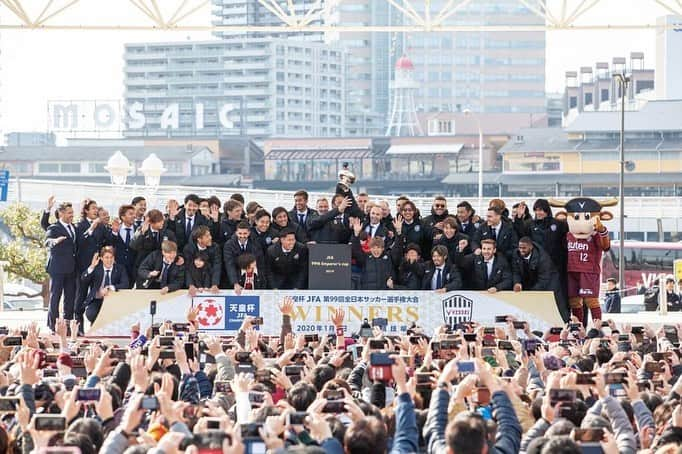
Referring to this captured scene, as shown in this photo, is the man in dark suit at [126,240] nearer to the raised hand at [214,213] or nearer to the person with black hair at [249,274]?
the raised hand at [214,213]

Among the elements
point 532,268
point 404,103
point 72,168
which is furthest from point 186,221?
point 404,103

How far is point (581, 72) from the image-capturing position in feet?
454

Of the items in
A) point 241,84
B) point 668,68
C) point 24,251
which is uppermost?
point 241,84

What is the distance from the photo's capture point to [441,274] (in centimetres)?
1814

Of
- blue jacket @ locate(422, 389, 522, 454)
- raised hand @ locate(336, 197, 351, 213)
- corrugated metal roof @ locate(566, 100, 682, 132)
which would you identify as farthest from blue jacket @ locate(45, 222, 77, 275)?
corrugated metal roof @ locate(566, 100, 682, 132)

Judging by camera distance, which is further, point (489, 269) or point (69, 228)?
point (69, 228)

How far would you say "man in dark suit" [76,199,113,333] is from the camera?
61.4 ft

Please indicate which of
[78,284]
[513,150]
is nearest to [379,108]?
[513,150]

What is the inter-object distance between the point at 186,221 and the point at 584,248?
483cm

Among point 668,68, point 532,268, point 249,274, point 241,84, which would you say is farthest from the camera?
point 241,84

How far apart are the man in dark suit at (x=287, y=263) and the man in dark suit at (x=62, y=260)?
2.48m

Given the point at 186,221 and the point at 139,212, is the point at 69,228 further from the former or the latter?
the point at 186,221

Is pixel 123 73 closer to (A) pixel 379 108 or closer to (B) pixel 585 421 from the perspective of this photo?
(A) pixel 379 108

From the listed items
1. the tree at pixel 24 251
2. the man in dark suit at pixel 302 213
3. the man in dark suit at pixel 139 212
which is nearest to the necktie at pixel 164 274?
the man in dark suit at pixel 139 212
